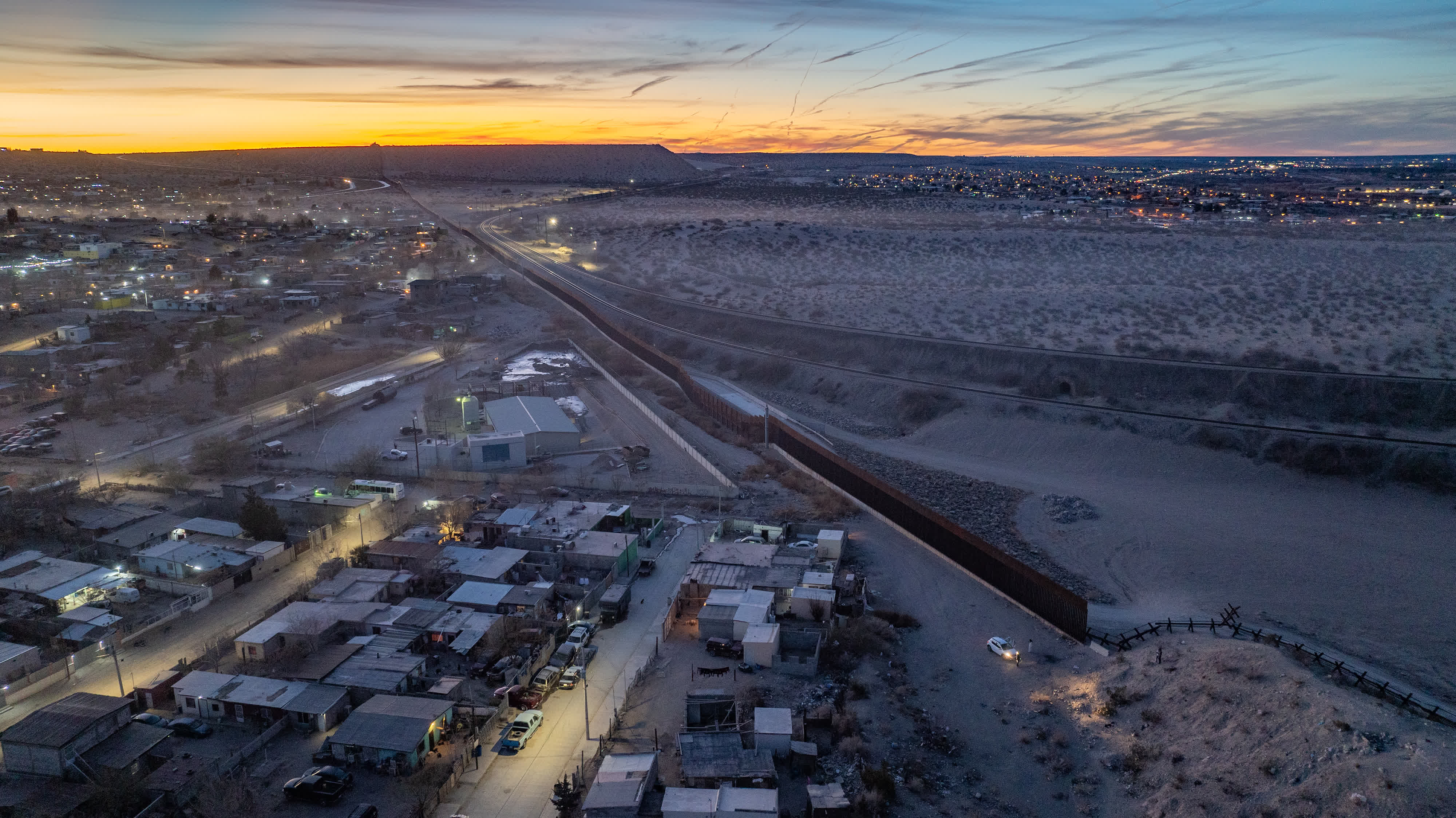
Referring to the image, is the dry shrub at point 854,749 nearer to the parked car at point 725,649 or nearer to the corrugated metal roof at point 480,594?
the parked car at point 725,649

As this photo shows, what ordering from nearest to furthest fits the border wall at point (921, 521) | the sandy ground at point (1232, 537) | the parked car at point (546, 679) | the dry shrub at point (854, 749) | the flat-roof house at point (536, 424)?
the dry shrub at point (854, 749) < the parked car at point (546, 679) < the sandy ground at point (1232, 537) < the border wall at point (921, 521) < the flat-roof house at point (536, 424)

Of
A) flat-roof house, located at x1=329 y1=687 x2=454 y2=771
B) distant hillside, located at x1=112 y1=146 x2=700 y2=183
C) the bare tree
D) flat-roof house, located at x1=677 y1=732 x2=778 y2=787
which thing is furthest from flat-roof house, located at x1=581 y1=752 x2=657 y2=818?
distant hillside, located at x1=112 y1=146 x2=700 y2=183

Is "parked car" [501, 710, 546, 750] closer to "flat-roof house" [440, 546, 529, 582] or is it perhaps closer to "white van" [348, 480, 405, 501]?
"flat-roof house" [440, 546, 529, 582]

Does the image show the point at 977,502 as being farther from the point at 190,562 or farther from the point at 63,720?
the point at 63,720

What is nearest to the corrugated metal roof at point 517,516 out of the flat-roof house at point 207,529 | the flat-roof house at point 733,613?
the flat-roof house at point 733,613

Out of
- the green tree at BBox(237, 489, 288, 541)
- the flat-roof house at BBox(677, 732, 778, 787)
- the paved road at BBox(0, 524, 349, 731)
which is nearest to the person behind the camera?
the flat-roof house at BBox(677, 732, 778, 787)

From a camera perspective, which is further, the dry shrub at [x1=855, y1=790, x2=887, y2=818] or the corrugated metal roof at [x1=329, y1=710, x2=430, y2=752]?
the corrugated metal roof at [x1=329, y1=710, x2=430, y2=752]
